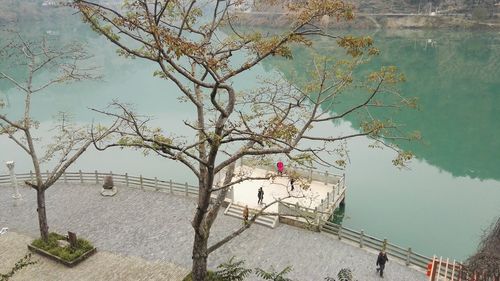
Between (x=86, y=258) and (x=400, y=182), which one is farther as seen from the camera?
(x=400, y=182)

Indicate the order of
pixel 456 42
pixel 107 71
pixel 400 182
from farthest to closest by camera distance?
pixel 456 42, pixel 107 71, pixel 400 182

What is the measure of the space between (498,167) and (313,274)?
26.6m

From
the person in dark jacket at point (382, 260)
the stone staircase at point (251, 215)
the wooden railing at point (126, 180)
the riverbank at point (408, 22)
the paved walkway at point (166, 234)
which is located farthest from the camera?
the riverbank at point (408, 22)

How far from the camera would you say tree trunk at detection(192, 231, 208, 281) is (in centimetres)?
1438

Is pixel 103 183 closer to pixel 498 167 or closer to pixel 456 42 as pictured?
pixel 498 167

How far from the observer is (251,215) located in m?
23.1

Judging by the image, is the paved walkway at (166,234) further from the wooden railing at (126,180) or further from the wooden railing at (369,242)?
the wooden railing at (126,180)

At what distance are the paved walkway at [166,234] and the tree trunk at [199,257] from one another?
4010 mm

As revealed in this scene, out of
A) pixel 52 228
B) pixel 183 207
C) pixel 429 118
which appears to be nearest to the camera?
pixel 52 228

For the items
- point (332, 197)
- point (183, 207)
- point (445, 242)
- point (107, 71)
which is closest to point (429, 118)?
point (445, 242)

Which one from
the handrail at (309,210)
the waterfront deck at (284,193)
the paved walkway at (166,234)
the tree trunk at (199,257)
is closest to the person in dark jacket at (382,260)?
the paved walkway at (166,234)

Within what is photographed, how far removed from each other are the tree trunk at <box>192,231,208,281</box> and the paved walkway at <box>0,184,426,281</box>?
4010mm

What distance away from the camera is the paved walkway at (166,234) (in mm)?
19016

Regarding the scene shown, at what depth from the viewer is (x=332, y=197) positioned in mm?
24562
